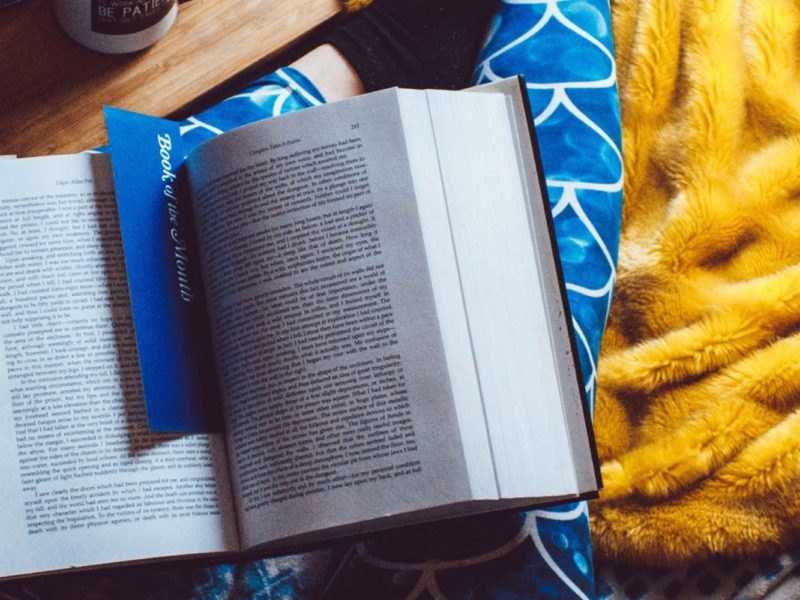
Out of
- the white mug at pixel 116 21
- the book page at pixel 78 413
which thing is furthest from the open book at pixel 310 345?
the white mug at pixel 116 21

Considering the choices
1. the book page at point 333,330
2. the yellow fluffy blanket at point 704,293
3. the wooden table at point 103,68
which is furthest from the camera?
the yellow fluffy blanket at point 704,293

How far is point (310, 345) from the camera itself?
539mm

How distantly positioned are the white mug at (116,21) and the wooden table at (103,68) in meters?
0.02

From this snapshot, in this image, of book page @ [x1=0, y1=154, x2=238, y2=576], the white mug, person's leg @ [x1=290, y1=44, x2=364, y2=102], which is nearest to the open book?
book page @ [x1=0, y1=154, x2=238, y2=576]

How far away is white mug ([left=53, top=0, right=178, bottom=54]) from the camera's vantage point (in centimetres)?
59

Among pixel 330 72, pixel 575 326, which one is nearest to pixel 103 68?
pixel 330 72

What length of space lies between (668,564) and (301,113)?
19.7 inches

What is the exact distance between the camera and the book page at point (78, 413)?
1.78 ft

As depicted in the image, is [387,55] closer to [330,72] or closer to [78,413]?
[330,72]

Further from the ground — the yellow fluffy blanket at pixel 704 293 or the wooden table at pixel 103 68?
the wooden table at pixel 103 68

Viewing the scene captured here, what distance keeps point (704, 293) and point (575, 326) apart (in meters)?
0.20

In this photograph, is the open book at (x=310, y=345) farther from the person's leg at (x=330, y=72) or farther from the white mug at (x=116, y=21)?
the person's leg at (x=330, y=72)

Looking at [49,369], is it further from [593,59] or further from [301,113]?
[593,59]

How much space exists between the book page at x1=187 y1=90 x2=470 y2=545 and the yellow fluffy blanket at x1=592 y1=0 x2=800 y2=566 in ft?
0.95
